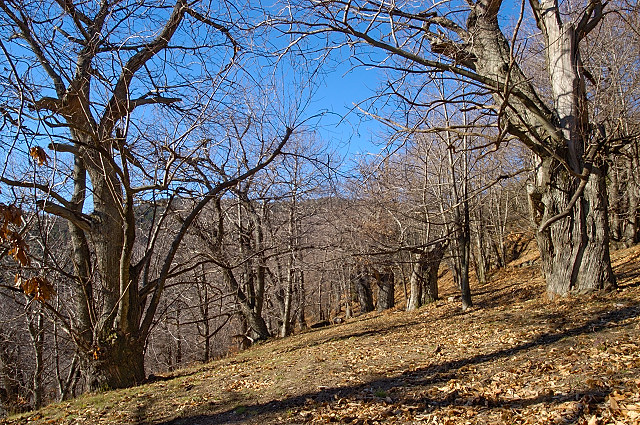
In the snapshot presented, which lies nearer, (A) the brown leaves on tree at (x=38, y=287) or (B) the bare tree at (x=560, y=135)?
(A) the brown leaves on tree at (x=38, y=287)

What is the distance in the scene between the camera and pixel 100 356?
21.9 feet

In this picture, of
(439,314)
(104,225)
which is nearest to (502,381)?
(104,225)

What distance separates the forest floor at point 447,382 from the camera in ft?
11.5

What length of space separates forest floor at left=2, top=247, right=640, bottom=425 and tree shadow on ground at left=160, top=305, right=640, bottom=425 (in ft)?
0.04

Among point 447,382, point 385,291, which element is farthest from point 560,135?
point 385,291

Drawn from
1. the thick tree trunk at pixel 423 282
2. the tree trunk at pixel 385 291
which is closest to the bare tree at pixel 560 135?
the thick tree trunk at pixel 423 282

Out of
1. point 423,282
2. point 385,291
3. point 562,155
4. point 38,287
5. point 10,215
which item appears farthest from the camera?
point 385,291

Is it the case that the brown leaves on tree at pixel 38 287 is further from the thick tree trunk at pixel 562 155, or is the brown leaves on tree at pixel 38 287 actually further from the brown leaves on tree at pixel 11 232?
the thick tree trunk at pixel 562 155

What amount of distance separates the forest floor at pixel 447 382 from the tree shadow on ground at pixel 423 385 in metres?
0.01

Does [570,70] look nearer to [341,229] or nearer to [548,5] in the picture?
[548,5]

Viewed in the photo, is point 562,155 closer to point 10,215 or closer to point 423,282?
point 423,282

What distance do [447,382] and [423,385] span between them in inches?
9.2

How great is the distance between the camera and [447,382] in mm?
4375

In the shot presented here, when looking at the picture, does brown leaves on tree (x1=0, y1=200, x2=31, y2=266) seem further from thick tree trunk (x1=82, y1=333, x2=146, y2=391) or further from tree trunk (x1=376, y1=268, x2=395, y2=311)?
tree trunk (x1=376, y1=268, x2=395, y2=311)
